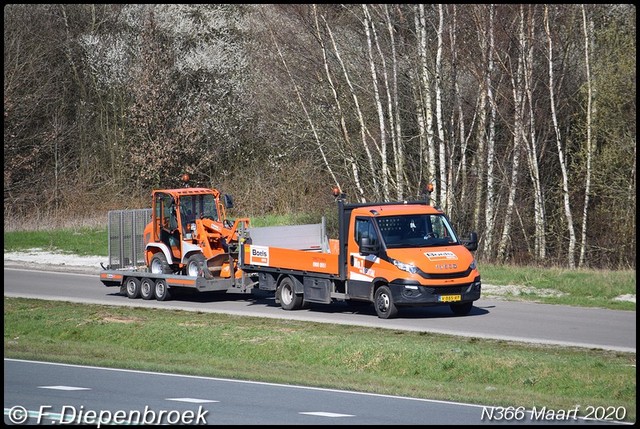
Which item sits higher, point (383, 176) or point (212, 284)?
point (383, 176)

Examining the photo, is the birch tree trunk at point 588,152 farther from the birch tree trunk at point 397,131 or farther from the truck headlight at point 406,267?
the truck headlight at point 406,267

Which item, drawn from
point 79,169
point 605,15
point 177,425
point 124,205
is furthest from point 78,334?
point 79,169

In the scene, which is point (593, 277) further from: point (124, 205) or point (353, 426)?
point (124, 205)

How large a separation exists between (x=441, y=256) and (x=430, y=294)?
32.8 inches

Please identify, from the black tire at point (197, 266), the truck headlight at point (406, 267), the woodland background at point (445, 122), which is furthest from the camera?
the woodland background at point (445, 122)

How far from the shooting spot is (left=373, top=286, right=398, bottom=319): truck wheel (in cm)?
2077

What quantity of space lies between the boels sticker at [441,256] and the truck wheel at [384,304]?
1.05 m

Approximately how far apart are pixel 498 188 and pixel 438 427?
81.7 feet

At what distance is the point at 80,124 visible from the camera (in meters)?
50.7

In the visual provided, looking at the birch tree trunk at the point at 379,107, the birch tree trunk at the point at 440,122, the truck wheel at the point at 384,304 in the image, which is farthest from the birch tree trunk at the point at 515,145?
the truck wheel at the point at 384,304

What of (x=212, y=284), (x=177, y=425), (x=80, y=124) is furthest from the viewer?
(x=80, y=124)

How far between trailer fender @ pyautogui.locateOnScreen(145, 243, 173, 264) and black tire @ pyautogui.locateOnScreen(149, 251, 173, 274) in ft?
0.31

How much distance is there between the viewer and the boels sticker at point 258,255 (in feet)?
73.9

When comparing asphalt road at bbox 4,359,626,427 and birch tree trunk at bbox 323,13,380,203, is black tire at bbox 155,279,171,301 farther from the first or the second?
birch tree trunk at bbox 323,13,380,203
